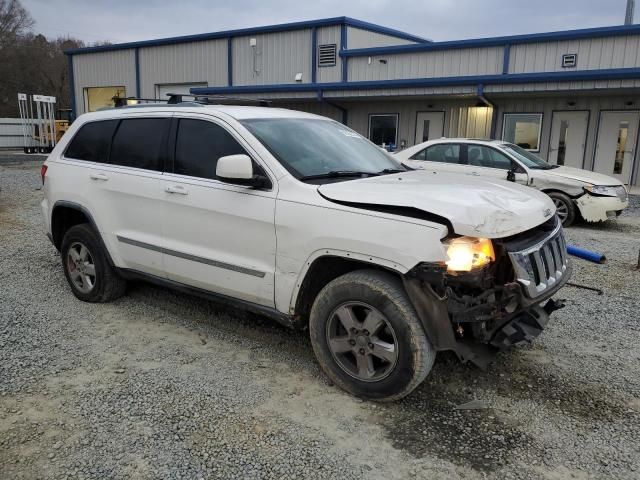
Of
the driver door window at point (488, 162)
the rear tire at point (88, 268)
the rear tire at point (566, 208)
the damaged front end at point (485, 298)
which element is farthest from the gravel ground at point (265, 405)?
the driver door window at point (488, 162)

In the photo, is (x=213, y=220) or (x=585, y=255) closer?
(x=213, y=220)

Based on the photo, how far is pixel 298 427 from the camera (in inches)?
127

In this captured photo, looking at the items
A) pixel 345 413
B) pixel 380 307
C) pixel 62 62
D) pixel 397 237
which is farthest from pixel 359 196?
pixel 62 62

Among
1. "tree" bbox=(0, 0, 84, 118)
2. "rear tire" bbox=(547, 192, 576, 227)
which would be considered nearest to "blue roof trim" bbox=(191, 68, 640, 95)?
"rear tire" bbox=(547, 192, 576, 227)

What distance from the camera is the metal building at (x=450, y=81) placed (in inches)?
624

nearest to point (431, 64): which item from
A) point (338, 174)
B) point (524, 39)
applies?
point (524, 39)

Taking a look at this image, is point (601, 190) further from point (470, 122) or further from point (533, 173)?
point (470, 122)

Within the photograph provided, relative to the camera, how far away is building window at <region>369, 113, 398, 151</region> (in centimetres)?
1983

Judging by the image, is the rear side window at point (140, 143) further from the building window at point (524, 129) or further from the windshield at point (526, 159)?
the building window at point (524, 129)

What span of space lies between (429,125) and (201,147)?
16.0 m

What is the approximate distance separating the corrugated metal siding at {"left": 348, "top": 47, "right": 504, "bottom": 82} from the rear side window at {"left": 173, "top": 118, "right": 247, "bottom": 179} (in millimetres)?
16007

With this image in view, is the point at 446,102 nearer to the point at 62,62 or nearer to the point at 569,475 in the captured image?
the point at 569,475

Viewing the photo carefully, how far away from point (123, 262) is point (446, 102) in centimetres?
1583

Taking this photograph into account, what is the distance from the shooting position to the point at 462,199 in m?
3.27
